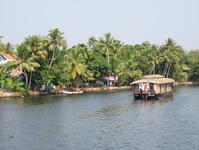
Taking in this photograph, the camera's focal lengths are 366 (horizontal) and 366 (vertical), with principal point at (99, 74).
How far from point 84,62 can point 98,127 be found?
38.5 metres

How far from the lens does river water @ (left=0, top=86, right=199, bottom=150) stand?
22.2m

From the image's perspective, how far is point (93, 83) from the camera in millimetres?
72000

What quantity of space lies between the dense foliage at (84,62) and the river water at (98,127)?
37.5ft

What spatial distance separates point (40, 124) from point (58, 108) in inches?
390

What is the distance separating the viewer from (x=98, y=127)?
2756 centimetres

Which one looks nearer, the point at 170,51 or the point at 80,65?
the point at 80,65

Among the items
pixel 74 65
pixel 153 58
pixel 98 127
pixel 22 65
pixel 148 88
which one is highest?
pixel 153 58

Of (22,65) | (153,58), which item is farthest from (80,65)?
(153,58)

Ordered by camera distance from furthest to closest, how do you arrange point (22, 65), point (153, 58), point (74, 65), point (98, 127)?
1. point (153, 58)
2. point (74, 65)
3. point (22, 65)
4. point (98, 127)

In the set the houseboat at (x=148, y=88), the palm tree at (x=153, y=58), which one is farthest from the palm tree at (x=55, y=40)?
the palm tree at (x=153, y=58)

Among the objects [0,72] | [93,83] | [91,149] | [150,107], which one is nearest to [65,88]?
[93,83]

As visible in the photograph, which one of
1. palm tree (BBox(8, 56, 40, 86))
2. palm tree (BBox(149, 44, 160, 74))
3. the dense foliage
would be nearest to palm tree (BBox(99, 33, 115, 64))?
the dense foliage

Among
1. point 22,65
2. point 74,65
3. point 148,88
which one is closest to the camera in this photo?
point 148,88

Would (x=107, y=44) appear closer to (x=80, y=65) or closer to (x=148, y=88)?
(x=80, y=65)
